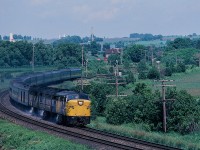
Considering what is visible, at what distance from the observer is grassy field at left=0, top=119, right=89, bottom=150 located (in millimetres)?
28795

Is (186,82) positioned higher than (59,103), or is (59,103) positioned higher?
(59,103)

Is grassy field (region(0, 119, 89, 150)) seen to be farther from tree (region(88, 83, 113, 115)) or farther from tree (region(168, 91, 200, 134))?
tree (region(88, 83, 113, 115))

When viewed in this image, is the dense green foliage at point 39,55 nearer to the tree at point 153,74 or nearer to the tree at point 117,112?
the tree at point 153,74

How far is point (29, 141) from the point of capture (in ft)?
105

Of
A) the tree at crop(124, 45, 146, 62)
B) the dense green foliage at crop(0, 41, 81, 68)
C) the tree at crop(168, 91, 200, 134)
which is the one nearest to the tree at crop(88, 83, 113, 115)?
the tree at crop(168, 91, 200, 134)

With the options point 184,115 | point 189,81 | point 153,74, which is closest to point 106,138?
point 184,115

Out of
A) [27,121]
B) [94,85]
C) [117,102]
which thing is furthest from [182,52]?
[27,121]

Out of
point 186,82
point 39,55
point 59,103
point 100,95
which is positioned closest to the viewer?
point 59,103

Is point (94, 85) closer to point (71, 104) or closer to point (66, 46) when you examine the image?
point (71, 104)

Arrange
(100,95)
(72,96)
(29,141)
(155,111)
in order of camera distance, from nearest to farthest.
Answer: (29,141) → (72,96) → (155,111) → (100,95)

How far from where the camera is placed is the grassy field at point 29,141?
2880 centimetres

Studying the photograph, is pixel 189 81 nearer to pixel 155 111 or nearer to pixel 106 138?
pixel 155 111

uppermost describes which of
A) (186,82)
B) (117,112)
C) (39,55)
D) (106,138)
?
(39,55)

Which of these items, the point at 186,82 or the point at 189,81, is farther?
the point at 189,81
